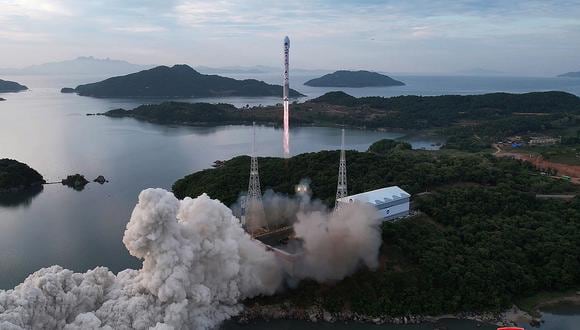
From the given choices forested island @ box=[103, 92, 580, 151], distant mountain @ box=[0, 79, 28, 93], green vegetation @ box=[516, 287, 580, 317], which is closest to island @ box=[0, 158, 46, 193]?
green vegetation @ box=[516, 287, 580, 317]

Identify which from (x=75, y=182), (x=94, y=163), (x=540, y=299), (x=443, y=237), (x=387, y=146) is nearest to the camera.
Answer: (x=540, y=299)

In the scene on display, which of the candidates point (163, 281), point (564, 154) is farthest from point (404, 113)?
point (163, 281)

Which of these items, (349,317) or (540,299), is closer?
(349,317)

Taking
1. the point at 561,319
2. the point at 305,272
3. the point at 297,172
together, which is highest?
the point at 297,172

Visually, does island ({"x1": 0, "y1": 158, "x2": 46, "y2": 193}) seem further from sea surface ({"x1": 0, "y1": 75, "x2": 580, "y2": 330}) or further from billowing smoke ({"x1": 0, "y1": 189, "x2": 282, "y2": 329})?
billowing smoke ({"x1": 0, "y1": 189, "x2": 282, "y2": 329})

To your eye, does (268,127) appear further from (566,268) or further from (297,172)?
(566,268)

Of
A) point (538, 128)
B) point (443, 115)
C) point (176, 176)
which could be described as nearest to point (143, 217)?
point (176, 176)

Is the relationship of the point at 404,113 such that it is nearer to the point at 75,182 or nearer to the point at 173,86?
the point at 75,182
